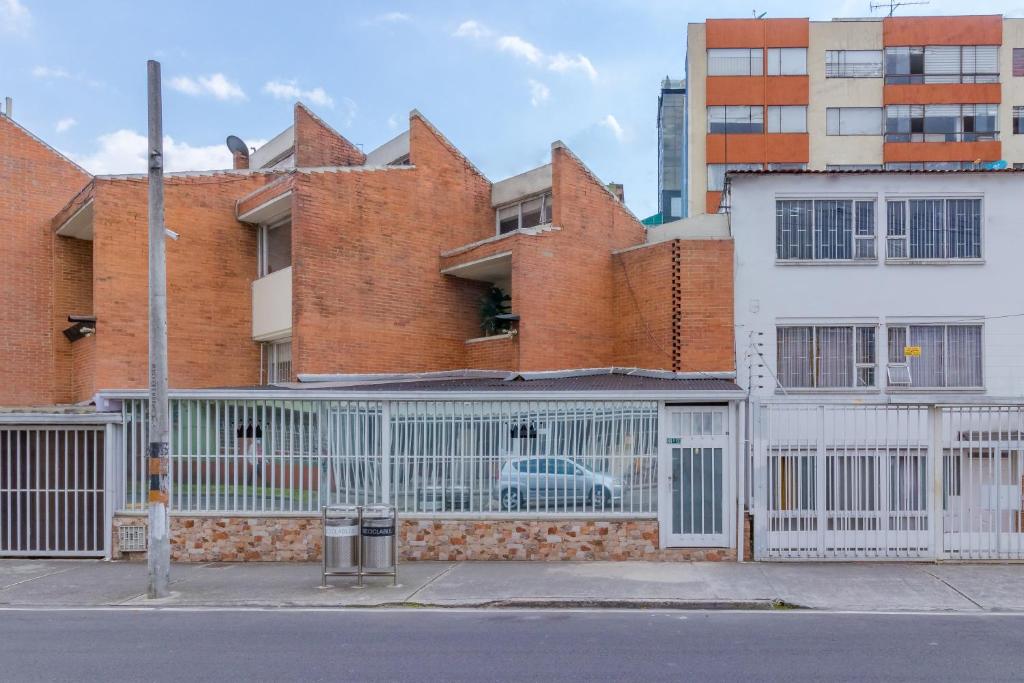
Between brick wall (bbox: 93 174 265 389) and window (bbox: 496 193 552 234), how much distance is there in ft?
Answer: 20.0

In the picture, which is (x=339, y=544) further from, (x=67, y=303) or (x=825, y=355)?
(x=67, y=303)

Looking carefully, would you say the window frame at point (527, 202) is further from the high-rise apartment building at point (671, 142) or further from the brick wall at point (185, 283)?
the high-rise apartment building at point (671, 142)

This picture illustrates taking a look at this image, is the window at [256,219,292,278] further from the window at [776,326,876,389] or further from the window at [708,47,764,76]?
the window at [708,47,764,76]

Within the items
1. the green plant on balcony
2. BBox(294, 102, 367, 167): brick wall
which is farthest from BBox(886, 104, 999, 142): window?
BBox(294, 102, 367, 167): brick wall

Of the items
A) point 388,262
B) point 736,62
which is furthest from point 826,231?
point 736,62

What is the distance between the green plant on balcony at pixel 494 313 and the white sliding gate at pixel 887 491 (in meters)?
9.24

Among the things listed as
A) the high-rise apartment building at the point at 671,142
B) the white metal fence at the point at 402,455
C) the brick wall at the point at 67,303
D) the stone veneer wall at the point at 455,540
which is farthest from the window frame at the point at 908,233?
the high-rise apartment building at the point at 671,142

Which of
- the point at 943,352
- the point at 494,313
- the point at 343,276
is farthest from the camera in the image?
the point at 494,313

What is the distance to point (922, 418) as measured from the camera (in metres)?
13.3

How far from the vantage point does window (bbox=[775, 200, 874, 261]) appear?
17.3 m

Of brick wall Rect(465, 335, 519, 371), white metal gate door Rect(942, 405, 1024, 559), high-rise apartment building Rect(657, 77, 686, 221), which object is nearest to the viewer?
white metal gate door Rect(942, 405, 1024, 559)

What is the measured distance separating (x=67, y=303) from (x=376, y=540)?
46.1 feet

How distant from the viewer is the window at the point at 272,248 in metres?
20.4

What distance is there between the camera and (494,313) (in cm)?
2105
